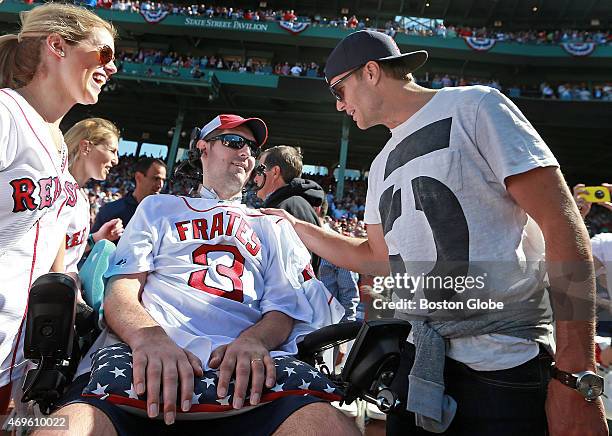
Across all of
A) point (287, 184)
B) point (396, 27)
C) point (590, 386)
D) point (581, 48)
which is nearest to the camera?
point (590, 386)

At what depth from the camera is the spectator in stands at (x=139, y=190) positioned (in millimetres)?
4473

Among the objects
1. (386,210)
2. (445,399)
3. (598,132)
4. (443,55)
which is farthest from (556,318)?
(598,132)

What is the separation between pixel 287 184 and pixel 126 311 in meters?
2.25

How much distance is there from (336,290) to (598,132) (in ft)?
80.1

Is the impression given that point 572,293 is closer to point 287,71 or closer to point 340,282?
point 340,282

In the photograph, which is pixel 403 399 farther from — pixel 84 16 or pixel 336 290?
pixel 336 290

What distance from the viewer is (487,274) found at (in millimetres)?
1327

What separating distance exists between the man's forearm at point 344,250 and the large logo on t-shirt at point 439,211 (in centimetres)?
41

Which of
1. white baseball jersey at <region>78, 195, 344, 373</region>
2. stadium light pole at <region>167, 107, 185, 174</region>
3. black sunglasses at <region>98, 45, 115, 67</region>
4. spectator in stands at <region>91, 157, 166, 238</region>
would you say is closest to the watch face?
white baseball jersey at <region>78, 195, 344, 373</region>

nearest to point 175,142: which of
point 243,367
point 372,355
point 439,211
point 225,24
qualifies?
point 225,24

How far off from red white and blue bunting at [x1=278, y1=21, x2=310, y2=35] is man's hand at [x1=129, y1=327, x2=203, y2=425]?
2399 cm

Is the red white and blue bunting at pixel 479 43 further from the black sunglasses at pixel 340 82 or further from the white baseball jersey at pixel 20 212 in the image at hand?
the white baseball jersey at pixel 20 212

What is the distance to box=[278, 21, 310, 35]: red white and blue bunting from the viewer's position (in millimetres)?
22969

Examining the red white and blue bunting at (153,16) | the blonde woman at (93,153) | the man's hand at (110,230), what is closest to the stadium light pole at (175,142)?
the red white and blue bunting at (153,16)
